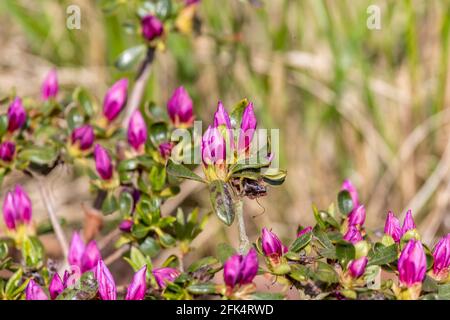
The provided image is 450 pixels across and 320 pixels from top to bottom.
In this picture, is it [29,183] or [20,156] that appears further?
[29,183]

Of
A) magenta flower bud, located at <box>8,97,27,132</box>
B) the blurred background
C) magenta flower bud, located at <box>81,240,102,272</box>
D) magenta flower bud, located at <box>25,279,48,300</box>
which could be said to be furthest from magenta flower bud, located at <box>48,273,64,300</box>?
the blurred background

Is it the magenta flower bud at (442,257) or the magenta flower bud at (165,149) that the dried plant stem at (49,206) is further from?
the magenta flower bud at (442,257)

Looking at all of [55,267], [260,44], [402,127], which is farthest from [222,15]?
[55,267]

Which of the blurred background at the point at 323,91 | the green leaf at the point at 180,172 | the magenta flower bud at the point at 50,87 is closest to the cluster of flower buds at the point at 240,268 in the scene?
the green leaf at the point at 180,172

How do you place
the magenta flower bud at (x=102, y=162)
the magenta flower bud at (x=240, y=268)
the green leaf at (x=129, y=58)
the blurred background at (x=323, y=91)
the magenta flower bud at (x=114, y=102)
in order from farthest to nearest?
the blurred background at (x=323, y=91) < the green leaf at (x=129, y=58) < the magenta flower bud at (x=114, y=102) < the magenta flower bud at (x=102, y=162) < the magenta flower bud at (x=240, y=268)

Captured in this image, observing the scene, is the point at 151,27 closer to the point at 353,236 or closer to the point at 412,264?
the point at 353,236

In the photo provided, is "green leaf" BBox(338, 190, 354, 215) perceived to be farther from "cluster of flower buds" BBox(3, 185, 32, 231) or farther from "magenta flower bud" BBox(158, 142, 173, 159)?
"cluster of flower buds" BBox(3, 185, 32, 231)
